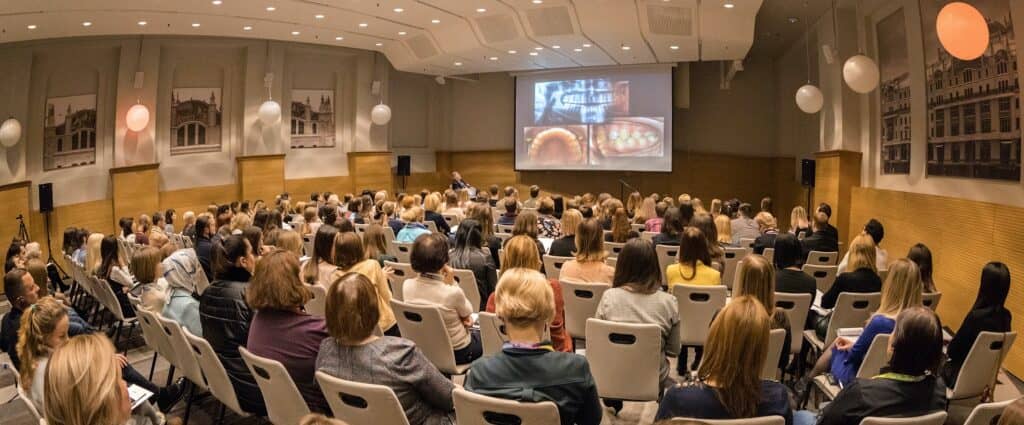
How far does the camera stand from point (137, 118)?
12.7 metres

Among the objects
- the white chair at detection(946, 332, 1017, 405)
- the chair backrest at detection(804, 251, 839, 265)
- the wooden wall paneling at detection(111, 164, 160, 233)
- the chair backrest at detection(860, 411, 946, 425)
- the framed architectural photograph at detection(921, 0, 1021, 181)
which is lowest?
the white chair at detection(946, 332, 1017, 405)

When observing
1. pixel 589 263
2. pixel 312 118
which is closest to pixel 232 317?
pixel 589 263

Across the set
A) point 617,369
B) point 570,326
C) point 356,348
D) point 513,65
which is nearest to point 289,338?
point 356,348

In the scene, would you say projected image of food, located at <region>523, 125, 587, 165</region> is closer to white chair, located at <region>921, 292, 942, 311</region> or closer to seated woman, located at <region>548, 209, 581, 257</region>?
seated woman, located at <region>548, 209, 581, 257</region>

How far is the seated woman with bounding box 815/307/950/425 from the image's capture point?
277 centimetres

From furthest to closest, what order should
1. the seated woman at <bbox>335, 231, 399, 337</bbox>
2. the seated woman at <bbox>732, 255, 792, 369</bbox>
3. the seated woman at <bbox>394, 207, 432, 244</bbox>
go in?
1. the seated woman at <bbox>394, 207, 432, 244</bbox>
2. the seated woman at <bbox>335, 231, 399, 337</bbox>
3. the seated woman at <bbox>732, 255, 792, 369</bbox>

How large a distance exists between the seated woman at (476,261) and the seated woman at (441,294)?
3.98ft

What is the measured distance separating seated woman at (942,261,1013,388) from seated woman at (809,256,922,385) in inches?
19.8

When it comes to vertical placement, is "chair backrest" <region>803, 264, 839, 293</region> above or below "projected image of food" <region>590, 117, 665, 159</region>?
below

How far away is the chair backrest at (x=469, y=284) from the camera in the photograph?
5516 mm

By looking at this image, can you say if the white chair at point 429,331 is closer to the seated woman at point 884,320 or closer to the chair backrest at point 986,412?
the seated woman at point 884,320

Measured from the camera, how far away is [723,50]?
42.4ft

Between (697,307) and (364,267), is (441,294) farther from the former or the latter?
(697,307)

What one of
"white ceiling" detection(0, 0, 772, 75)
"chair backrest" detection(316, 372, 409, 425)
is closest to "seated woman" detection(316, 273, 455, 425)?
"chair backrest" detection(316, 372, 409, 425)
